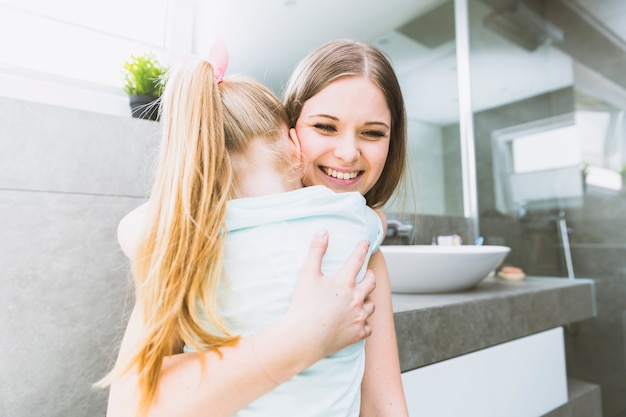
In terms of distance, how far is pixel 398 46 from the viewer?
2.24 metres

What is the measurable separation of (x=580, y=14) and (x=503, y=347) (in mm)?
2633

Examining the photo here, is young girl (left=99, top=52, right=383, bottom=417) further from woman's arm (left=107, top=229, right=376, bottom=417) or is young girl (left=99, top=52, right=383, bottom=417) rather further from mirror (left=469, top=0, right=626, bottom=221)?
mirror (left=469, top=0, right=626, bottom=221)

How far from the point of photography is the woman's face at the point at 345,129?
84cm

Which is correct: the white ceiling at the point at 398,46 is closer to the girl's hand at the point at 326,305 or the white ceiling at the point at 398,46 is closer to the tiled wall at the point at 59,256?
the tiled wall at the point at 59,256

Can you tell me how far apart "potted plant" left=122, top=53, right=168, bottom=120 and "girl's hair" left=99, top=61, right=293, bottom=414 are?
65cm

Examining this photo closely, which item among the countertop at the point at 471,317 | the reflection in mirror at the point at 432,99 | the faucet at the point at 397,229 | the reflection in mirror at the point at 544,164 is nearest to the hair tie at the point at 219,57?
the countertop at the point at 471,317

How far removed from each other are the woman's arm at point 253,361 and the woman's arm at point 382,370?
0.68 feet

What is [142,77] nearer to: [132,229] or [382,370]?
[132,229]

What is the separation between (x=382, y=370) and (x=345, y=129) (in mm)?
485

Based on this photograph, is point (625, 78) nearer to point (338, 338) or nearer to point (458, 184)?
point (458, 184)

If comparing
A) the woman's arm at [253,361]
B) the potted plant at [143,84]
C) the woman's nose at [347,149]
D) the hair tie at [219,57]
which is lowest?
the woman's arm at [253,361]

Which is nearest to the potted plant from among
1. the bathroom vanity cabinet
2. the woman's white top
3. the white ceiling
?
the white ceiling

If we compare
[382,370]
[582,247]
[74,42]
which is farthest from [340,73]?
[582,247]

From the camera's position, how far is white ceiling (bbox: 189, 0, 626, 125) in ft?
5.26
